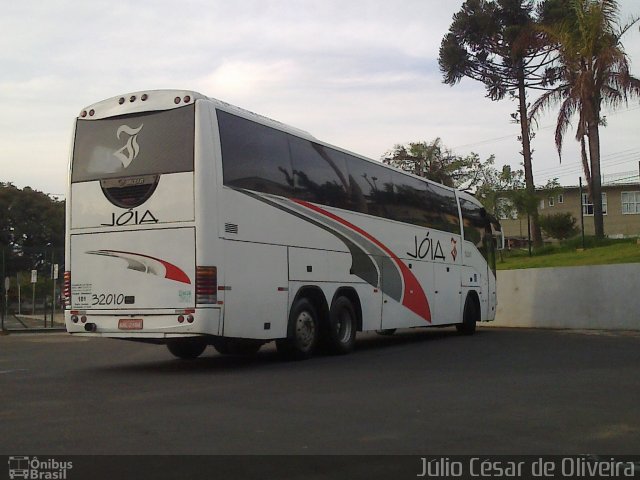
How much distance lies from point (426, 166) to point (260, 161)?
127ft

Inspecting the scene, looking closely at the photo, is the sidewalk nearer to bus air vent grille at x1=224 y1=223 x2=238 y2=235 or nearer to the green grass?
bus air vent grille at x1=224 y1=223 x2=238 y2=235

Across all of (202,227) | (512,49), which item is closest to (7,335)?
(202,227)

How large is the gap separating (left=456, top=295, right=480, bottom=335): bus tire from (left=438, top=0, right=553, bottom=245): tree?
48.9 ft

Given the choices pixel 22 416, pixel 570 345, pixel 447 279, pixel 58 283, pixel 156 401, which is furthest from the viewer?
pixel 58 283

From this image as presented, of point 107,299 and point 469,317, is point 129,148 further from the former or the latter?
point 469,317

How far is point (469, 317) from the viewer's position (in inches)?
859

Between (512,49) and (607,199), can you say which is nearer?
(512,49)

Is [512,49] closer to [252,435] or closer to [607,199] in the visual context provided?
[607,199]

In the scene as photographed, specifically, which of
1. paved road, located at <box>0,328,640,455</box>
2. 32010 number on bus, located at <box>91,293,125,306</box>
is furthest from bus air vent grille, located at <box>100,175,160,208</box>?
paved road, located at <box>0,328,640,455</box>

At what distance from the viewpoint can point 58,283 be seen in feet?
88.0

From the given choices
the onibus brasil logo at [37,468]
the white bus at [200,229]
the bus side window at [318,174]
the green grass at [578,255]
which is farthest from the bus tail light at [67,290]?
the green grass at [578,255]

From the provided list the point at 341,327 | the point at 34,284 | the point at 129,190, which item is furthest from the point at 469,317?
the point at 34,284

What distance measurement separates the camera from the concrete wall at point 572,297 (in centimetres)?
2283

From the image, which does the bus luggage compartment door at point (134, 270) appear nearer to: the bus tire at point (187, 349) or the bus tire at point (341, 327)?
the bus tire at point (187, 349)
